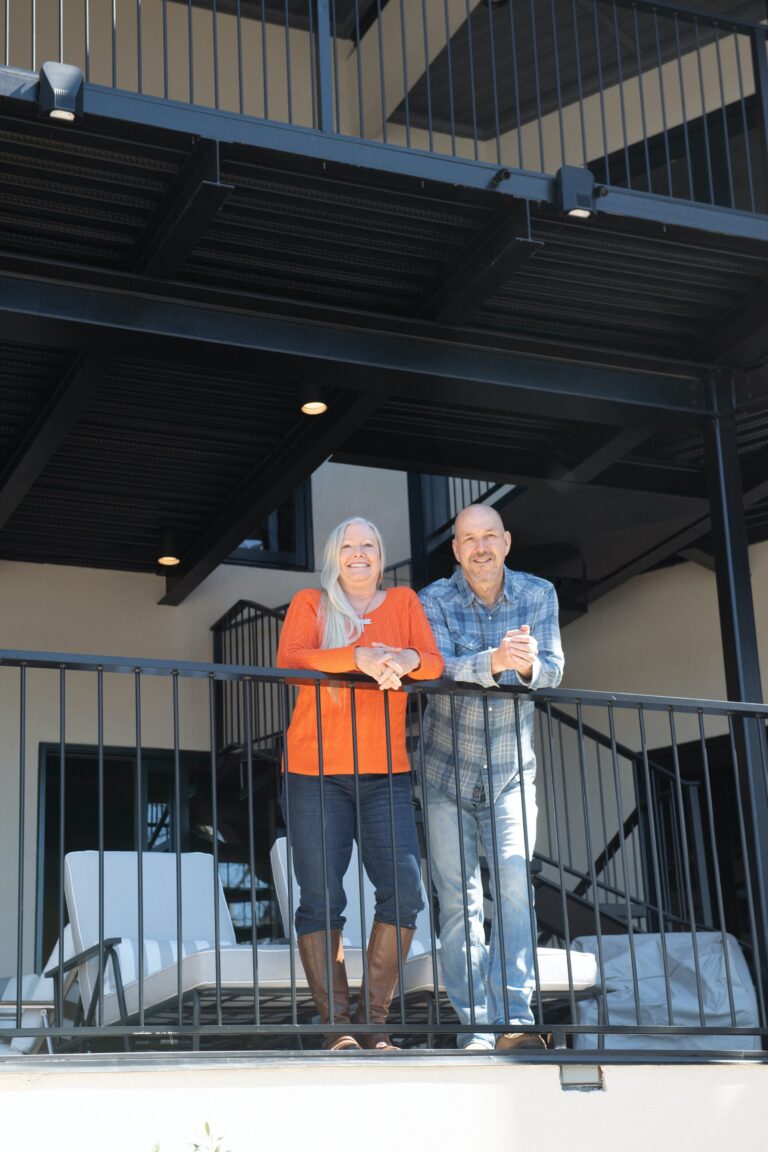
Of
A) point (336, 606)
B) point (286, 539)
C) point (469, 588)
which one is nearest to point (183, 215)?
point (336, 606)

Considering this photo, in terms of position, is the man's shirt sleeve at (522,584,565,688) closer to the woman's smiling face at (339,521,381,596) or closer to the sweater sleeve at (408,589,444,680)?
the sweater sleeve at (408,589,444,680)

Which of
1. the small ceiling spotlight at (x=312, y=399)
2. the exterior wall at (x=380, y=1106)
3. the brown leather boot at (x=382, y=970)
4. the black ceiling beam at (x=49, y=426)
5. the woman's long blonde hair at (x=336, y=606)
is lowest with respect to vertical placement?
the exterior wall at (x=380, y=1106)

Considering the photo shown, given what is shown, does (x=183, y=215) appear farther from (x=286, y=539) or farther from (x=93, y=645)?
(x=286, y=539)

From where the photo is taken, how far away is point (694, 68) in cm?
1005

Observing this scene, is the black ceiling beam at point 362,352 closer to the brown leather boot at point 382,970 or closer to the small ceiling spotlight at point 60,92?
the small ceiling spotlight at point 60,92

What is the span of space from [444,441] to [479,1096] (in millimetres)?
4417

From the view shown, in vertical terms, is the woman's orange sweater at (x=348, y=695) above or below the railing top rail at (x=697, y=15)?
below

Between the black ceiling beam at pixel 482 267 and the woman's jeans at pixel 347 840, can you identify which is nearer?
the woman's jeans at pixel 347 840

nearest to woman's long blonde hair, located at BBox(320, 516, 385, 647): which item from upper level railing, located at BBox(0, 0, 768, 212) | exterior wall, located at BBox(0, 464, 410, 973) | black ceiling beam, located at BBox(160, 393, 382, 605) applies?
black ceiling beam, located at BBox(160, 393, 382, 605)

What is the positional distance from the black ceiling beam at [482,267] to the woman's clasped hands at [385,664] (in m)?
2.02

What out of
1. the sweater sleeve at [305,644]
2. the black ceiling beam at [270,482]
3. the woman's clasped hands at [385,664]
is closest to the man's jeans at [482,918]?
the woman's clasped hands at [385,664]

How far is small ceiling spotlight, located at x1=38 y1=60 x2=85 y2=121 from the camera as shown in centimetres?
469

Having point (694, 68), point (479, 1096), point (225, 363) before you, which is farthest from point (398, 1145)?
point (694, 68)

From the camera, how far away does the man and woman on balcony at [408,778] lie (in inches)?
172
